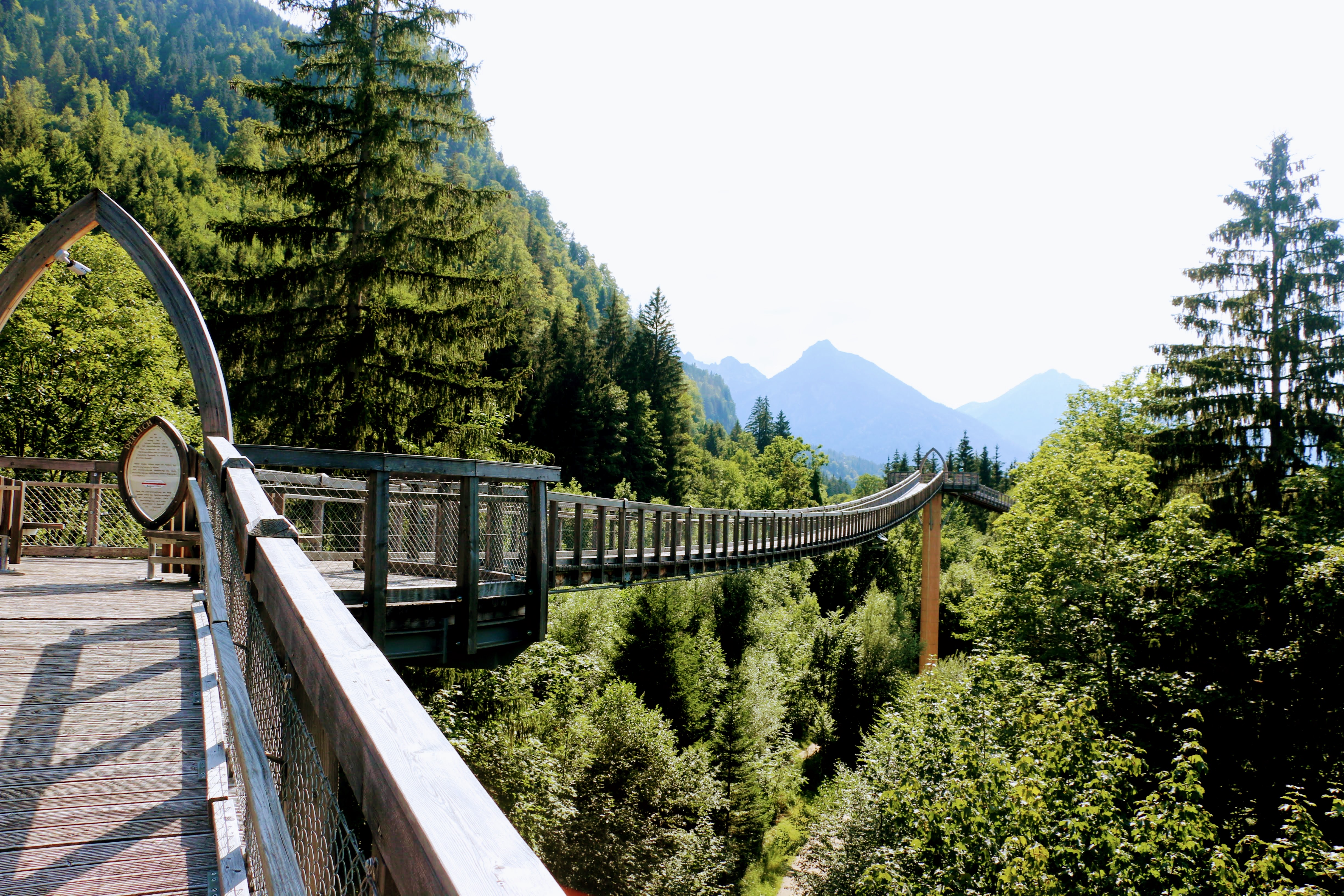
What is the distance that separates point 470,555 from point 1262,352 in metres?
22.2

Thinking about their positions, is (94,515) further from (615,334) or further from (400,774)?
(615,334)

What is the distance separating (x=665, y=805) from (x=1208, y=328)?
19.1m

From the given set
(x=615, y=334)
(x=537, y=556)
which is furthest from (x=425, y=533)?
(x=615, y=334)

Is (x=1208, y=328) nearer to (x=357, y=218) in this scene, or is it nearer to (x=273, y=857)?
(x=357, y=218)


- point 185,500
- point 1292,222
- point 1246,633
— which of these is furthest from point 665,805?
point 1292,222

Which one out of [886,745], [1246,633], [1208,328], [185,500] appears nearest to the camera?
[185,500]

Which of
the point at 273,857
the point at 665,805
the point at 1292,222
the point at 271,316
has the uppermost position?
the point at 1292,222

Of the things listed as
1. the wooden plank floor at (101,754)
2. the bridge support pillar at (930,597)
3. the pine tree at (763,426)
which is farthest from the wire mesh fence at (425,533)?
the pine tree at (763,426)

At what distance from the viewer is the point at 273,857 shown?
1271 mm

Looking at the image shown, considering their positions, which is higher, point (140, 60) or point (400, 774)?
point (140, 60)

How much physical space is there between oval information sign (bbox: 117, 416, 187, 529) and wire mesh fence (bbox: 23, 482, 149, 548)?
3.14 metres

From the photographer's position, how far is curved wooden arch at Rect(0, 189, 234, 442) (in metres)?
5.37

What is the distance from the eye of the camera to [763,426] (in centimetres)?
8500

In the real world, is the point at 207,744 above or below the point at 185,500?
below
